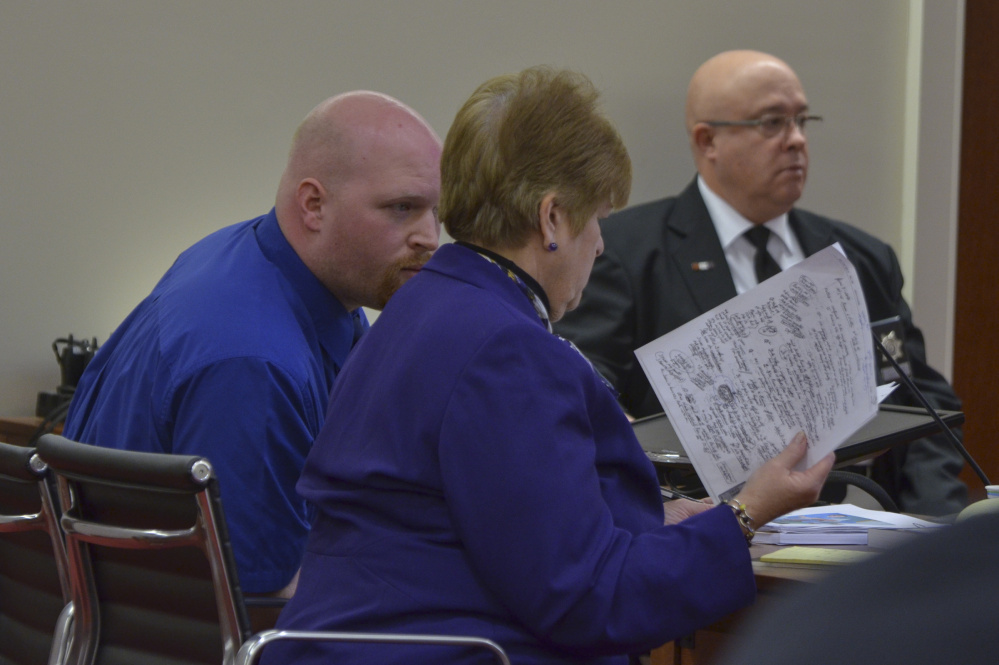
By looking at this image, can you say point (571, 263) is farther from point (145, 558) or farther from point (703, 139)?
point (703, 139)

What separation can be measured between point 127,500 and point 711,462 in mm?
747

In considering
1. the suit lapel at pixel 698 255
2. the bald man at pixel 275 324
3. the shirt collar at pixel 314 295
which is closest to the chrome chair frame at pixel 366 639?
the bald man at pixel 275 324

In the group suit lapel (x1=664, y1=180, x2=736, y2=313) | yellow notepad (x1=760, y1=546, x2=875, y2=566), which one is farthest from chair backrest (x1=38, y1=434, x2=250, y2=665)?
suit lapel (x1=664, y1=180, x2=736, y2=313)

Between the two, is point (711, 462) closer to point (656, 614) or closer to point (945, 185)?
point (656, 614)

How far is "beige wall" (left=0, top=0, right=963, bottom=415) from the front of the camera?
2.77 metres

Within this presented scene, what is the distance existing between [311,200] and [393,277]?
8.3 inches

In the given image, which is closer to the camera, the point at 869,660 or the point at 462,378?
the point at 869,660

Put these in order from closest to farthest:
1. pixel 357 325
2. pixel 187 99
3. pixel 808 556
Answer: pixel 808 556 → pixel 357 325 → pixel 187 99

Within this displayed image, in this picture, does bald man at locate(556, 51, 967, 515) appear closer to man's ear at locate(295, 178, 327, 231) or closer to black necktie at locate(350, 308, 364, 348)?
black necktie at locate(350, 308, 364, 348)

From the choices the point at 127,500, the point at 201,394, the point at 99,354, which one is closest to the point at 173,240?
the point at 99,354

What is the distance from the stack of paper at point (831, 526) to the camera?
163 cm

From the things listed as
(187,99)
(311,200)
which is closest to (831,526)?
(311,200)

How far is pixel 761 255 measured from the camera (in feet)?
10.3

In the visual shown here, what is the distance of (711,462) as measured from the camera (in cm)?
153
